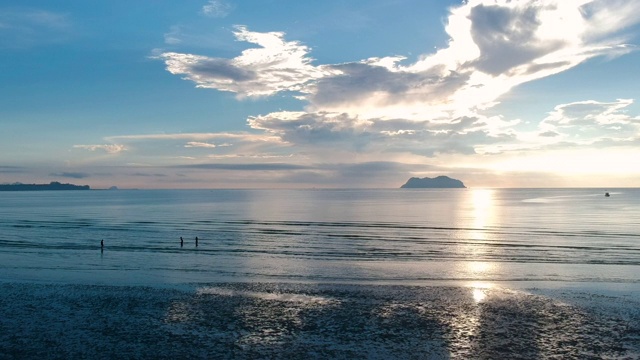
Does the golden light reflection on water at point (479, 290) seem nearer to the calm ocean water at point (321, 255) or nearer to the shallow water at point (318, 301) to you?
the shallow water at point (318, 301)

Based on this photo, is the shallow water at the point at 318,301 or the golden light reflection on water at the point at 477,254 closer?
the shallow water at the point at 318,301

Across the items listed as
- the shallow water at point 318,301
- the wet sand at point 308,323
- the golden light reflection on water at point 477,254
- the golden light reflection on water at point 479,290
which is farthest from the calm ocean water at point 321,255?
the wet sand at point 308,323

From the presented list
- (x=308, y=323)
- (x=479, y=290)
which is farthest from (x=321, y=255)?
(x=308, y=323)

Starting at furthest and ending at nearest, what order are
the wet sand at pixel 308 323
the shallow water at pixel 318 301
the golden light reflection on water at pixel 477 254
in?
the golden light reflection on water at pixel 477 254, the shallow water at pixel 318 301, the wet sand at pixel 308 323

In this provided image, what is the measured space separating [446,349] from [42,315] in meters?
23.0

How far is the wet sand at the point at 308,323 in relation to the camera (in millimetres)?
22641

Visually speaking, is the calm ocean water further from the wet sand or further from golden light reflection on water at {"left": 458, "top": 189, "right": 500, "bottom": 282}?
the wet sand

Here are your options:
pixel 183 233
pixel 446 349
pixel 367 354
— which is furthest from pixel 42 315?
pixel 183 233

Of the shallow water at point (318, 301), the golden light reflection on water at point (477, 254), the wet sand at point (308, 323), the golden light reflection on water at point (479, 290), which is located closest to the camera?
the wet sand at point (308, 323)

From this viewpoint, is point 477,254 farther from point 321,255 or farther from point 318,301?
point 318,301

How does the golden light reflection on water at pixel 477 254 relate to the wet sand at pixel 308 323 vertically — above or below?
below

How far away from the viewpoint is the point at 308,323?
2702 cm

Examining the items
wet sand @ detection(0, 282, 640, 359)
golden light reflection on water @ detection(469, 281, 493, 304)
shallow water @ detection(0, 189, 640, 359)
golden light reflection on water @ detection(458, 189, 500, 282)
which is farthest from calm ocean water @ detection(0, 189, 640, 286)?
wet sand @ detection(0, 282, 640, 359)

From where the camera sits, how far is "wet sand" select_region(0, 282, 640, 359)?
2264 centimetres
